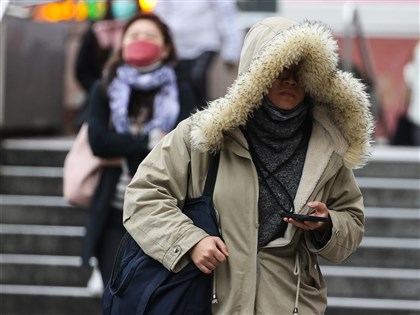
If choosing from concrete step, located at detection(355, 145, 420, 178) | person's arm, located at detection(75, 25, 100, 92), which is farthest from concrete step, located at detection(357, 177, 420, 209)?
person's arm, located at detection(75, 25, 100, 92)

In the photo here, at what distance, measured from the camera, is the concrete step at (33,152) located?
9.23 meters

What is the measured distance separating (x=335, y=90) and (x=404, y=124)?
24.4 ft

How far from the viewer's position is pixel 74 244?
854cm

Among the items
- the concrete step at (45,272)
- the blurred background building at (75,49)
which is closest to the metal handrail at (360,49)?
the blurred background building at (75,49)

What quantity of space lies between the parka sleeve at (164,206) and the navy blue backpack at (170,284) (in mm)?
41

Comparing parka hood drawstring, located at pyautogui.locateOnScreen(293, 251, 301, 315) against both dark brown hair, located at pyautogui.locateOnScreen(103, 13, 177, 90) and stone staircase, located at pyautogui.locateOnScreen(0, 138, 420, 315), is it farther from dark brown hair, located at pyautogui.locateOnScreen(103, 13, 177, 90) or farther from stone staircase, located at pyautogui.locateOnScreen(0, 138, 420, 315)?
stone staircase, located at pyautogui.locateOnScreen(0, 138, 420, 315)

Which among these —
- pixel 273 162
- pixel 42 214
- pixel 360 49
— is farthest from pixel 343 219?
pixel 360 49

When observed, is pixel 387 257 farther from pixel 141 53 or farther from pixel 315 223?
pixel 315 223

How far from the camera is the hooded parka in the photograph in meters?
3.75

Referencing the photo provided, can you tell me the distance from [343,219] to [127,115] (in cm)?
212

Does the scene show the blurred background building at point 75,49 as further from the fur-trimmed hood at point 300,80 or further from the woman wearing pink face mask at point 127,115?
the fur-trimmed hood at point 300,80

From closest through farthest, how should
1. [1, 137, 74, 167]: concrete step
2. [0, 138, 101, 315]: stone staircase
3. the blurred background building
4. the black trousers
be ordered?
the black trousers < [0, 138, 101, 315]: stone staircase < [1, 137, 74, 167]: concrete step < the blurred background building

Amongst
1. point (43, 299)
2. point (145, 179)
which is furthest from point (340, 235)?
point (43, 299)

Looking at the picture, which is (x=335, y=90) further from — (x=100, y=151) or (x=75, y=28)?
(x=75, y=28)
